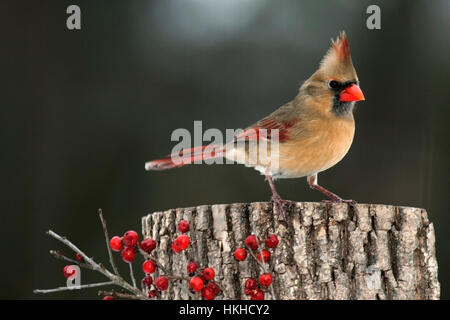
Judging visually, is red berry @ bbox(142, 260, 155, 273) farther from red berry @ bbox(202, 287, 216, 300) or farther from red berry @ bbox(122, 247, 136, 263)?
red berry @ bbox(202, 287, 216, 300)

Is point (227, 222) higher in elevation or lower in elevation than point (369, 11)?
lower

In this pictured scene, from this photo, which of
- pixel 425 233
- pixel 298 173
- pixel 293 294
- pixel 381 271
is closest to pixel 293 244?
pixel 293 294

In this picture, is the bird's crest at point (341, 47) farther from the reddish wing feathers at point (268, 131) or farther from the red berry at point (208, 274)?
the red berry at point (208, 274)

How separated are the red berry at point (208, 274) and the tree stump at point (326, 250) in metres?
0.07

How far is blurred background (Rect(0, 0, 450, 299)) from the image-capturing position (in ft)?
16.0

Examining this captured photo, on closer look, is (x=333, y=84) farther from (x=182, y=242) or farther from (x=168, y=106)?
(x=168, y=106)

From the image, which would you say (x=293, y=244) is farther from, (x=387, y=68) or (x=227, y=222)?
(x=387, y=68)

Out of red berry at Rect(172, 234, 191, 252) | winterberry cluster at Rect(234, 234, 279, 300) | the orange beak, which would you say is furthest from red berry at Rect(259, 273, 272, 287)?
the orange beak

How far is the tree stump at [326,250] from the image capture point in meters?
2.03

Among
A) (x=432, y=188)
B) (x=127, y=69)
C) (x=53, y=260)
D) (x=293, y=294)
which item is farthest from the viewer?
(x=127, y=69)

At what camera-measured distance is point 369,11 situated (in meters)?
5.53

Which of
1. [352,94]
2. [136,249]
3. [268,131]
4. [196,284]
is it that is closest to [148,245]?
[136,249]

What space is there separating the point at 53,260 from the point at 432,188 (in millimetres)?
3043

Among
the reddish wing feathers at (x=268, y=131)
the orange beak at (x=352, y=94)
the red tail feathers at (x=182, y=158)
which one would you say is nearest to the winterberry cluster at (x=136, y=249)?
the red tail feathers at (x=182, y=158)
